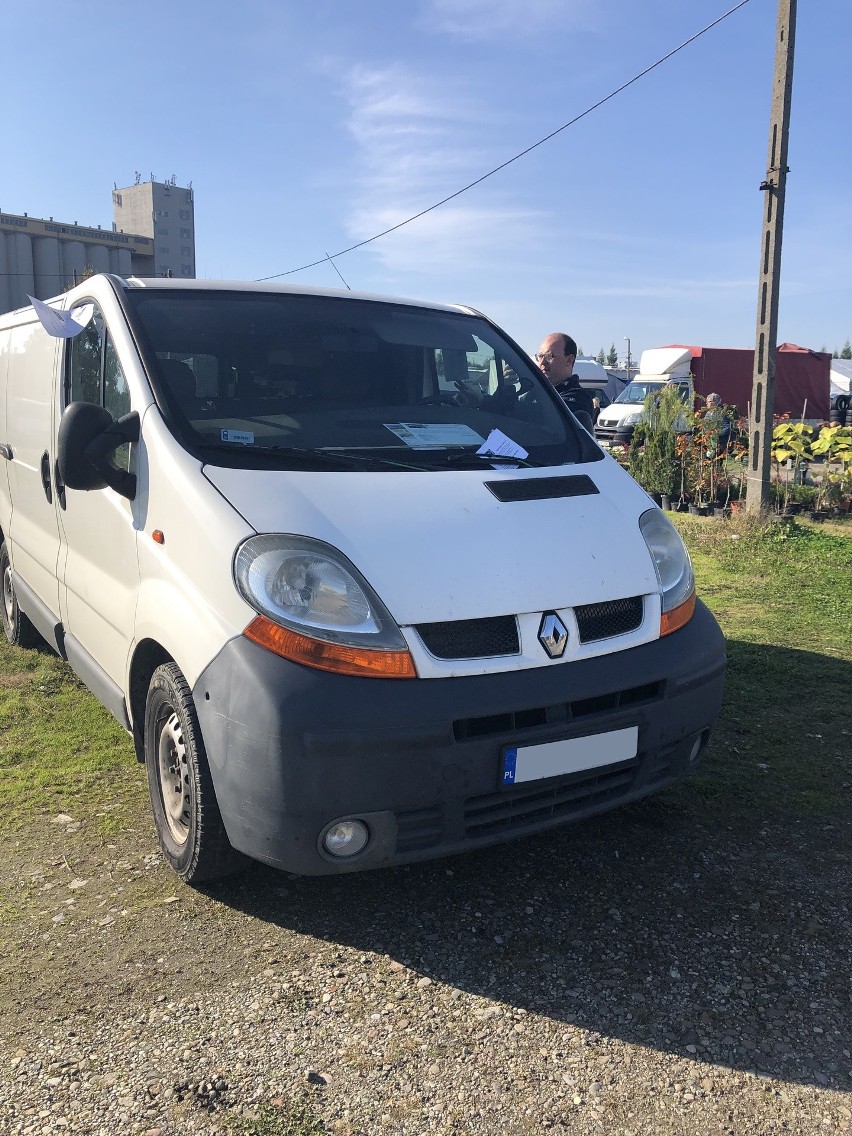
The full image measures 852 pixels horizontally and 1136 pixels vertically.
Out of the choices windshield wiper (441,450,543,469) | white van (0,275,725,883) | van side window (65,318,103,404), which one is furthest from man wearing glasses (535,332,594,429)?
van side window (65,318,103,404)

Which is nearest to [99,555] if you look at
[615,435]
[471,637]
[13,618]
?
[471,637]

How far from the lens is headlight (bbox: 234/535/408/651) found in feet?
8.12

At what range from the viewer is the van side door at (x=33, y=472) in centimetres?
417

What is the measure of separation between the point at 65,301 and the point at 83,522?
42.9 inches

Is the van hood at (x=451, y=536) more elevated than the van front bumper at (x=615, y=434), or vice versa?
the van front bumper at (x=615, y=434)

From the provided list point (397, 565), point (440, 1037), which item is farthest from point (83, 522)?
point (440, 1037)

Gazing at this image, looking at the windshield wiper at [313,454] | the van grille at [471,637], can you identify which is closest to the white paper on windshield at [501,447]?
the windshield wiper at [313,454]

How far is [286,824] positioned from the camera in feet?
7.93

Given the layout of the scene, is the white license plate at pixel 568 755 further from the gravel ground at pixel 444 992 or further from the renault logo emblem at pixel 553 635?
the gravel ground at pixel 444 992

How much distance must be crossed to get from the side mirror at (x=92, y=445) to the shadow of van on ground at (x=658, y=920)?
1.43 m

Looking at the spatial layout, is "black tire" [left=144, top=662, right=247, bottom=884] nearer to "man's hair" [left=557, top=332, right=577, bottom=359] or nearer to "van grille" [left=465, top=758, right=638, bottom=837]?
"van grille" [left=465, top=758, right=638, bottom=837]

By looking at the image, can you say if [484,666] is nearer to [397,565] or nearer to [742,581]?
[397,565]

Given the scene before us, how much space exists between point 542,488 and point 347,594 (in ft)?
2.97

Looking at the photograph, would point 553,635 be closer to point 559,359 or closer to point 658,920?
point 658,920
